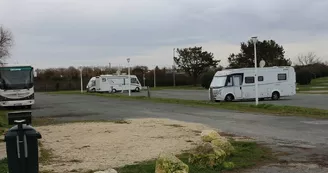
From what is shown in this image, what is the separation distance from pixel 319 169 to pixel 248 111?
14.9 meters

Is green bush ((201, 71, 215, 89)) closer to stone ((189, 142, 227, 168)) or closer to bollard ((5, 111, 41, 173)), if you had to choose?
stone ((189, 142, 227, 168))

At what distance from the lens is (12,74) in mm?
30047

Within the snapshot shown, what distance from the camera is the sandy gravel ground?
363 inches

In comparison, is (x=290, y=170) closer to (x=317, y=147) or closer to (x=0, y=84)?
(x=317, y=147)

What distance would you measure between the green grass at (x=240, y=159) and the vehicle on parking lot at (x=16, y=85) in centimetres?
2192

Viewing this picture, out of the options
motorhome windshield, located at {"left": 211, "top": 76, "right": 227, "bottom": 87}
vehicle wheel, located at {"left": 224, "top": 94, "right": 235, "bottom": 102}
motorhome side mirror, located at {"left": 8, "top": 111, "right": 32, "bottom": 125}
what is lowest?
vehicle wheel, located at {"left": 224, "top": 94, "right": 235, "bottom": 102}

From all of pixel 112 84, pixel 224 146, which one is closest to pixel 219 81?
pixel 224 146

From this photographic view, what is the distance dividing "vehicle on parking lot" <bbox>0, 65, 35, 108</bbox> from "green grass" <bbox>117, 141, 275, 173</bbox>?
21.9 meters

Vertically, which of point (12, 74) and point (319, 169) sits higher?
point (12, 74)

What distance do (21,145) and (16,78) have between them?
25.6m

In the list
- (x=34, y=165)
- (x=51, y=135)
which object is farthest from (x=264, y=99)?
(x=34, y=165)

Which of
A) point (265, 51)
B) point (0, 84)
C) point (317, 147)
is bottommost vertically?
point (317, 147)

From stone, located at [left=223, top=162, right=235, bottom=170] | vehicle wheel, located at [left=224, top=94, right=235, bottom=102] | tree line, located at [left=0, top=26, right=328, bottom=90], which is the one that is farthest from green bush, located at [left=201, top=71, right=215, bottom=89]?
stone, located at [left=223, top=162, right=235, bottom=170]

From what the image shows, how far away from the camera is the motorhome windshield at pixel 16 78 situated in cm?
2969
